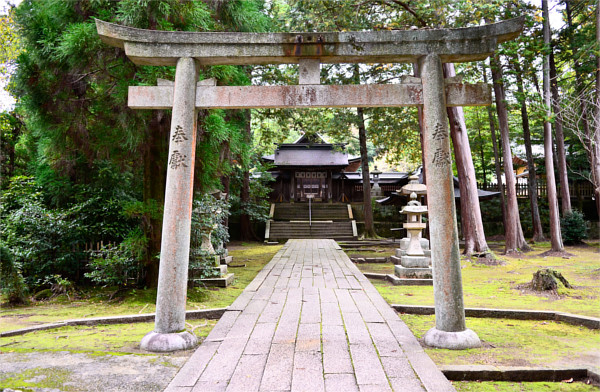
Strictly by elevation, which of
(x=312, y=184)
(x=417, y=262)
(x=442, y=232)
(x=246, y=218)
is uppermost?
(x=312, y=184)

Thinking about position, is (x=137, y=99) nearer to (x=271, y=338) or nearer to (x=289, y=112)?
(x=271, y=338)

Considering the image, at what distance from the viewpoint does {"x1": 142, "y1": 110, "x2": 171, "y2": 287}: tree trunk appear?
22.1ft

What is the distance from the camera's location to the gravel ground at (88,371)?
294cm

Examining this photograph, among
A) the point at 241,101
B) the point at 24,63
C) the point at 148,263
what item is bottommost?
the point at 148,263

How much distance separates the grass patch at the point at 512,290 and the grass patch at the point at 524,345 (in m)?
1.18

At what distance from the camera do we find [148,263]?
681cm

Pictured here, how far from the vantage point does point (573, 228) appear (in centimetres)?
1798

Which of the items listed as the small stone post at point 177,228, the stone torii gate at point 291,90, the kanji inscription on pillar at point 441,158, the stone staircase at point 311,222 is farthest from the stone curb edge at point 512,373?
the stone staircase at point 311,222

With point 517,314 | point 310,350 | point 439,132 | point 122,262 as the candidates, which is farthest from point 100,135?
point 517,314

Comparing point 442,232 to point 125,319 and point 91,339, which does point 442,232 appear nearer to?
point 91,339

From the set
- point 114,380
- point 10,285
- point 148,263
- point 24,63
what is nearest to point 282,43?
point 114,380

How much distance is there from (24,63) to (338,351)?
7.28 m

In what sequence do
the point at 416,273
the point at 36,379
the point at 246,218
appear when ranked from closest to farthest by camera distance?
1. the point at 36,379
2. the point at 416,273
3. the point at 246,218

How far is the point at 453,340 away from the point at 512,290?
470 centimetres
